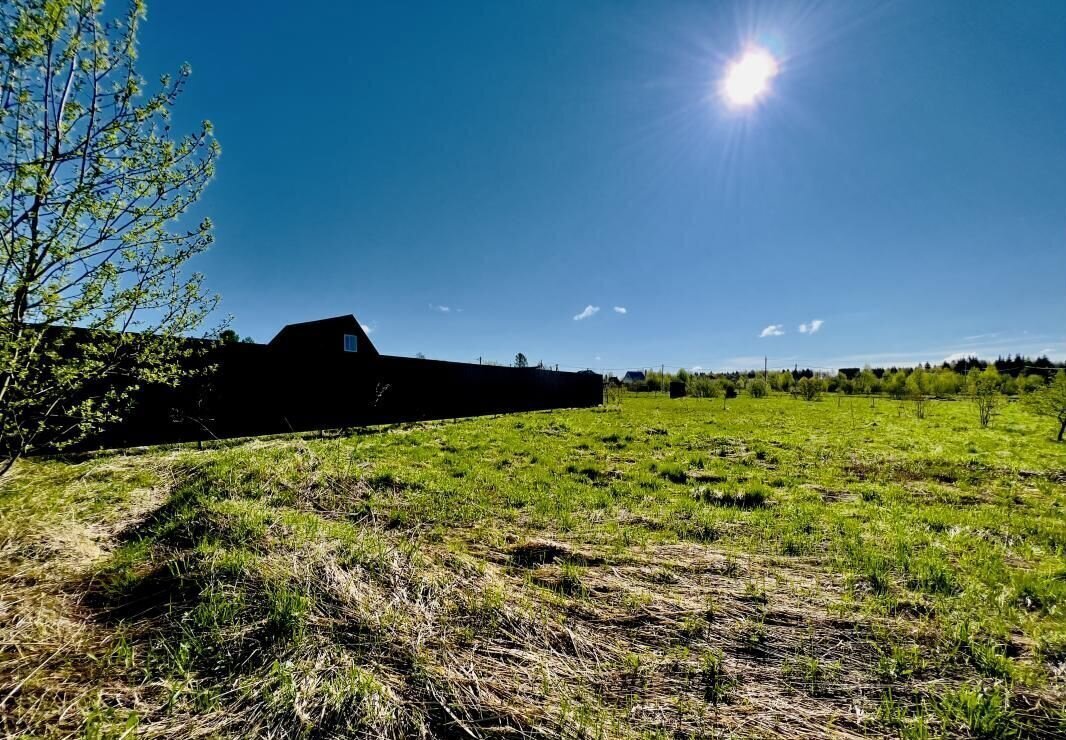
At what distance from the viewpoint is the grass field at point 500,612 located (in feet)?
5.59

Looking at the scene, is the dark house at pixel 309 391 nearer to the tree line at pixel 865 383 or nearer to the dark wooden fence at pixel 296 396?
the dark wooden fence at pixel 296 396

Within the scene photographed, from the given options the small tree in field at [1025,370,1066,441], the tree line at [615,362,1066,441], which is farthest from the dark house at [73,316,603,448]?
the tree line at [615,362,1066,441]

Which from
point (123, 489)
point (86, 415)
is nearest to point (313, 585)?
point (86, 415)

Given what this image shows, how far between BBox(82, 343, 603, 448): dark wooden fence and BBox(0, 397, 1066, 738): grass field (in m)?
3.48

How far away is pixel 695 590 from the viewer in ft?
9.27

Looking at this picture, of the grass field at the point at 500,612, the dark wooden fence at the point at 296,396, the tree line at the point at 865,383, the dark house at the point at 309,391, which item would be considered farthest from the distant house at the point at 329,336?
the tree line at the point at 865,383

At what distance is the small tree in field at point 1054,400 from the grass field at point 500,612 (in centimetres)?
968

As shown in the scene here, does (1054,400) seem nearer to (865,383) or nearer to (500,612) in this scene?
(500,612)

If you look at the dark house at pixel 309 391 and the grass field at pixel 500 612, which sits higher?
the dark house at pixel 309 391

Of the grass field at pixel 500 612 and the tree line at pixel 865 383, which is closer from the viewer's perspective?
the grass field at pixel 500 612

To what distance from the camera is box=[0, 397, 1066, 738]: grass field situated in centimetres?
170

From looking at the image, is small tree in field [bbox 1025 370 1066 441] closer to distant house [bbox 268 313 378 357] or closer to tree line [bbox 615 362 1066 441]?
tree line [bbox 615 362 1066 441]

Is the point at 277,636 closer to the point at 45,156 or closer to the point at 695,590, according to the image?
the point at 695,590

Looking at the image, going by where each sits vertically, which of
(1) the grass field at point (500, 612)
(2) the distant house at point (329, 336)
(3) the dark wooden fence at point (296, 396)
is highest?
(2) the distant house at point (329, 336)
